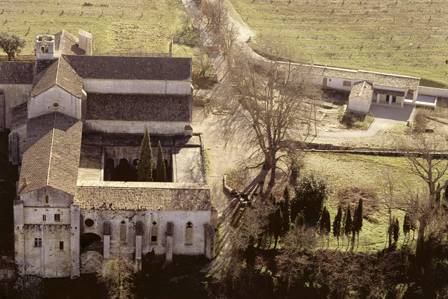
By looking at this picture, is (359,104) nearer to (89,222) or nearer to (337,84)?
(337,84)

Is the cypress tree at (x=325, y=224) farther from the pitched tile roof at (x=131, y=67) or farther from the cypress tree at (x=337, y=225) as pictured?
the pitched tile roof at (x=131, y=67)

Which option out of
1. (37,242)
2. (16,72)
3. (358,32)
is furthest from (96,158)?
(358,32)

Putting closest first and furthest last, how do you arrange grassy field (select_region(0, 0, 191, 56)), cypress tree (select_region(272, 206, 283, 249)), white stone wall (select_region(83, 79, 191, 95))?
cypress tree (select_region(272, 206, 283, 249)) < white stone wall (select_region(83, 79, 191, 95)) < grassy field (select_region(0, 0, 191, 56))

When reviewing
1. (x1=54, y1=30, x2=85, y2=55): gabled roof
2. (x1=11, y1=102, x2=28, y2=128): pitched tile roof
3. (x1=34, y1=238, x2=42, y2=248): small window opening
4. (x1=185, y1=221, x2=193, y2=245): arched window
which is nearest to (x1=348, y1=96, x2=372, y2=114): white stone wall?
(x1=54, y1=30, x2=85, y2=55): gabled roof

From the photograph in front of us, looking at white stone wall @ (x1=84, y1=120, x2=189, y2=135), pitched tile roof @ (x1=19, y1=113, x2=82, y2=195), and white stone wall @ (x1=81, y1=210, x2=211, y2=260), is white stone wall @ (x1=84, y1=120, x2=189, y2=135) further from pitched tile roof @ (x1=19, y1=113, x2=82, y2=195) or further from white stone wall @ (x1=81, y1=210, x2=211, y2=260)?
white stone wall @ (x1=81, y1=210, x2=211, y2=260)

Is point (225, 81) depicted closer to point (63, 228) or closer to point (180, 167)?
point (180, 167)

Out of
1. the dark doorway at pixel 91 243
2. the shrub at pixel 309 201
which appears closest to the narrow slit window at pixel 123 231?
the dark doorway at pixel 91 243

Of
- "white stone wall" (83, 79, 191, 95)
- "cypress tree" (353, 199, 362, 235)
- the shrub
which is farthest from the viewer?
"white stone wall" (83, 79, 191, 95)
